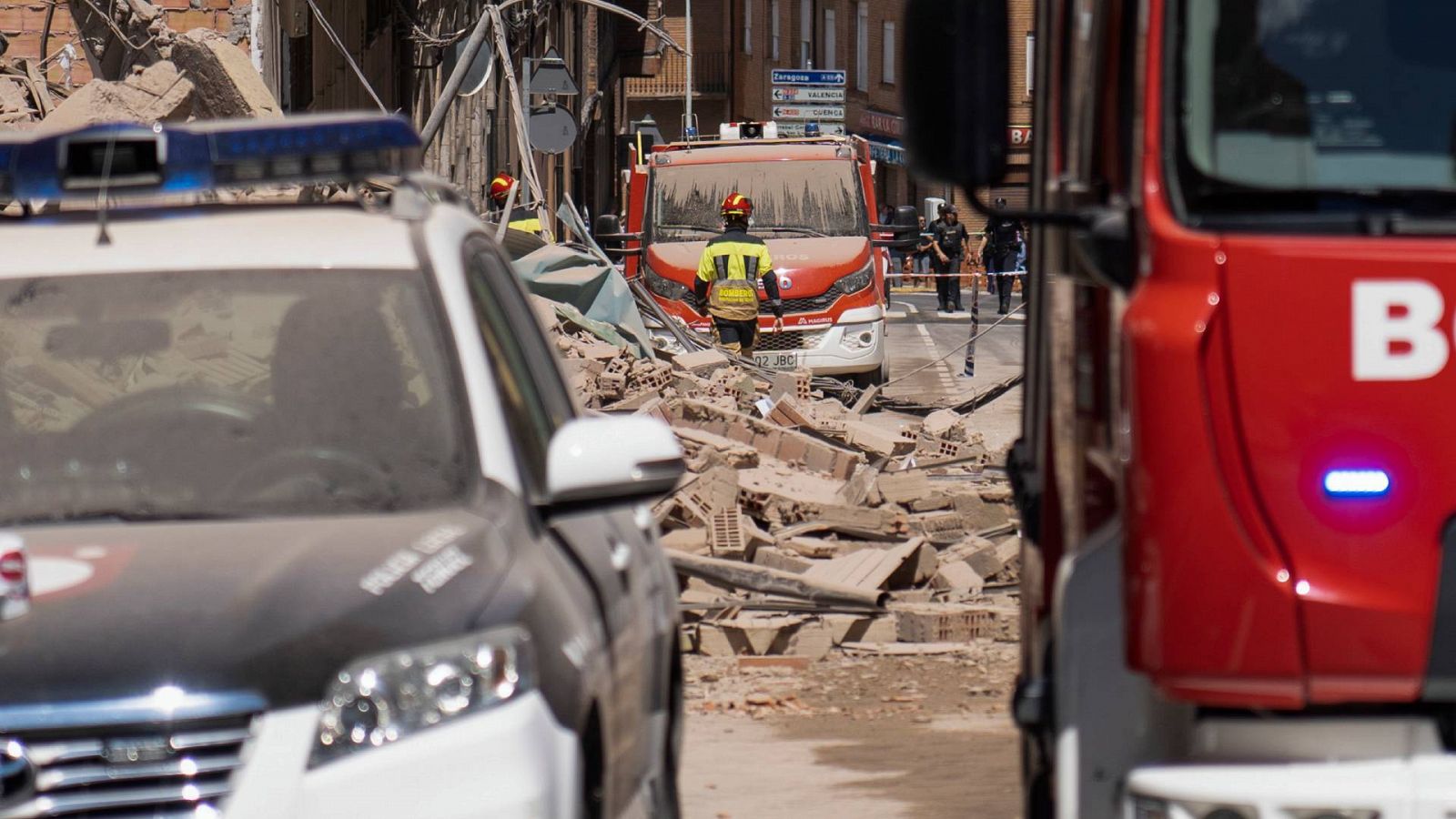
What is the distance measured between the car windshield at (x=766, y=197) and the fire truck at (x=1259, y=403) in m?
17.8

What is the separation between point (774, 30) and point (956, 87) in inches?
2498

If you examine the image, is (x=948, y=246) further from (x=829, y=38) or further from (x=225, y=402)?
(x=225, y=402)

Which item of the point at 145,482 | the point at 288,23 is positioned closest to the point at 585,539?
the point at 145,482

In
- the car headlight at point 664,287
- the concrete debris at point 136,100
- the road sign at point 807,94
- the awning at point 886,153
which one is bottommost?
the awning at point 886,153

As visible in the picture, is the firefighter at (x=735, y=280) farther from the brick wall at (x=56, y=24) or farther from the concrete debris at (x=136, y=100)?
the concrete debris at (x=136, y=100)

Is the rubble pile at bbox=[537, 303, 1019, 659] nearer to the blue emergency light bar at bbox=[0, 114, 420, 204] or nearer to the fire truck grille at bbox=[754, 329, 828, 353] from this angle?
the fire truck grille at bbox=[754, 329, 828, 353]

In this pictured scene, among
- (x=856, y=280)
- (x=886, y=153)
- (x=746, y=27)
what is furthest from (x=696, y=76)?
(x=856, y=280)

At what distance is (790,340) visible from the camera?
21828 millimetres

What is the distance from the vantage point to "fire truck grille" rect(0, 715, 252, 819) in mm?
3521

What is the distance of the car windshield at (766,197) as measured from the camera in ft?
72.9

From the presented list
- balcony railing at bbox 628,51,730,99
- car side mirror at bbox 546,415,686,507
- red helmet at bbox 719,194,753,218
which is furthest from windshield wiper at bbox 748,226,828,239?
balcony railing at bbox 628,51,730,99

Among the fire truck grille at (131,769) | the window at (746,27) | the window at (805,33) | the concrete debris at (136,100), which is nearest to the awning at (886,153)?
the window at (805,33)

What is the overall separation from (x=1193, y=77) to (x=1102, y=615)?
1.00 meters

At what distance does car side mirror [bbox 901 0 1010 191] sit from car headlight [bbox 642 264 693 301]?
57.6ft
